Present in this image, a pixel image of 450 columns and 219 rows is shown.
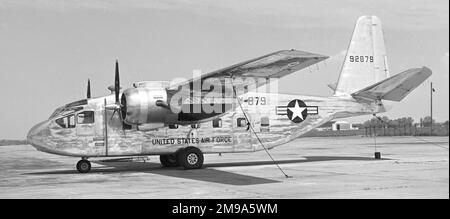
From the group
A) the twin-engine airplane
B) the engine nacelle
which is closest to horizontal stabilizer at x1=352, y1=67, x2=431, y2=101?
the twin-engine airplane

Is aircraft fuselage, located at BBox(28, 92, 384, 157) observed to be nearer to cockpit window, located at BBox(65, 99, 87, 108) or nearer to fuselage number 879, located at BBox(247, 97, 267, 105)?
fuselage number 879, located at BBox(247, 97, 267, 105)

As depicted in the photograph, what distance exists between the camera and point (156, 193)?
13.3 meters

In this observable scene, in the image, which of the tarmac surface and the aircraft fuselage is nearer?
the tarmac surface

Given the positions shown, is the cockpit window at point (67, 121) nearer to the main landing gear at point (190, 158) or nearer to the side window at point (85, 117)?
the side window at point (85, 117)

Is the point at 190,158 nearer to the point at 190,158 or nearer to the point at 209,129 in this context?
the point at 190,158

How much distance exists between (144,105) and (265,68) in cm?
446

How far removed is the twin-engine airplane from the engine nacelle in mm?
35

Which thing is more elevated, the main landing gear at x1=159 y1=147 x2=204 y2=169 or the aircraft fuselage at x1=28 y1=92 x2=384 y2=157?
the aircraft fuselage at x1=28 y1=92 x2=384 y2=157

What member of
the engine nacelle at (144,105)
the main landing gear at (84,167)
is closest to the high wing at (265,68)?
the engine nacelle at (144,105)

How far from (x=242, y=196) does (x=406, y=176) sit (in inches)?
257

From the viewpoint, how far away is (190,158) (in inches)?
816

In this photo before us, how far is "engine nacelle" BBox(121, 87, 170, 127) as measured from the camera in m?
18.2

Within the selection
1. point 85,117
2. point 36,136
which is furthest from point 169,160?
point 36,136

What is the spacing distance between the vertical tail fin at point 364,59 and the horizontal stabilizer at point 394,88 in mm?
932
